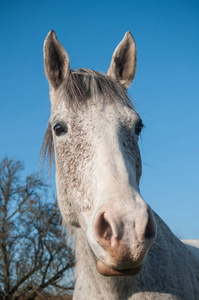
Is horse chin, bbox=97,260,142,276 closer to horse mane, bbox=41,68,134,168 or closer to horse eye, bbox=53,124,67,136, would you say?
horse eye, bbox=53,124,67,136

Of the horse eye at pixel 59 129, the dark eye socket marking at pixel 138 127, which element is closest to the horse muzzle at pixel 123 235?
the horse eye at pixel 59 129

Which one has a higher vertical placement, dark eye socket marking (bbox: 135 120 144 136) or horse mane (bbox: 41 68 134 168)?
horse mane (bbox: 41 68 134 168)

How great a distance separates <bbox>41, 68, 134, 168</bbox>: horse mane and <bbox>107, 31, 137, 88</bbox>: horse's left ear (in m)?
0.28

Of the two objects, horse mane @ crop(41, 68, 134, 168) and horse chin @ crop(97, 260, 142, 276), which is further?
horse mane @ crop(41, 68, 134, 168)

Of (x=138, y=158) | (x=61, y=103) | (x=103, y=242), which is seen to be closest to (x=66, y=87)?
(x=61, y=103)

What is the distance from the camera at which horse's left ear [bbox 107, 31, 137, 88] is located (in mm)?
3742

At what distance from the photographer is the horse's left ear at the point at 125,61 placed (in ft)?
12.3

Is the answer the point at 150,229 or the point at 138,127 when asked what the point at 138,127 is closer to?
Result: the point at 138,127

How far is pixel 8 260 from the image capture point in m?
19.3

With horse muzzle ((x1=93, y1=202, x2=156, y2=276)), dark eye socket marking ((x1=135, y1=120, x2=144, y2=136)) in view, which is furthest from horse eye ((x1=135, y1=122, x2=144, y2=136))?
horse muzzle ((x1=93, y1=202, x2=156, y2=276))

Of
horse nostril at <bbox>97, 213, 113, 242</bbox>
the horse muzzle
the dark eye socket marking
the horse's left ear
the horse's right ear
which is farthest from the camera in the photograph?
the horse's left ear

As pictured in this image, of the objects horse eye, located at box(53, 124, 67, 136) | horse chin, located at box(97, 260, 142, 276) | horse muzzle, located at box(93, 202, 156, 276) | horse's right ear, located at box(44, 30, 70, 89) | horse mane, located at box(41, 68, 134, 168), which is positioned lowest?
horse chin, located at box(97, 260, 142, 276)

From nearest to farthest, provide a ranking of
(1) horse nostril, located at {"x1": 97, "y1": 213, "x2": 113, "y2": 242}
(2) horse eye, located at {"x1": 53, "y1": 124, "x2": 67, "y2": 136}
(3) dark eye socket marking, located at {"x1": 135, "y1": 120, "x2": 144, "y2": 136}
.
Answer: (1) horse nostril, located at {"x1": 97, "y1": 213, "x2": 113, "y2": 242}
(2) horse eye, located at {"x1": 53, "y1": 124, "x2": 67, "y2": 136}
(3) dark eye socket marking, located at {"x1": 135, "y1": 120, "x2": 144, "y2": 136}

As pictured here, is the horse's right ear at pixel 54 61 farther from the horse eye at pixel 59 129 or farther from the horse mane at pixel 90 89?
the horse eye at pixel 59 129
